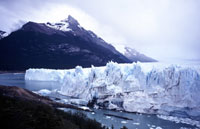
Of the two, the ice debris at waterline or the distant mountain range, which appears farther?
the distant mountain range

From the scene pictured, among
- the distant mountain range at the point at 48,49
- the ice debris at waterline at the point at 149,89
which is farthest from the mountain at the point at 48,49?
the ice debris at waterline at the point at 149,89

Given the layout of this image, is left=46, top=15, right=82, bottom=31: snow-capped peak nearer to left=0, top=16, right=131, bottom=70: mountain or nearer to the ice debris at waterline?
left=0, top=16, right=131, bottom=70: mountain

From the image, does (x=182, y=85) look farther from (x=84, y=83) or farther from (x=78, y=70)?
(x=78, y=70)

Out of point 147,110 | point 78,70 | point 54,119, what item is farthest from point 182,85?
point 78,70

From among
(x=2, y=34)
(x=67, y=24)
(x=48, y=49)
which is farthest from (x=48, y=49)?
(x=2, y=34)

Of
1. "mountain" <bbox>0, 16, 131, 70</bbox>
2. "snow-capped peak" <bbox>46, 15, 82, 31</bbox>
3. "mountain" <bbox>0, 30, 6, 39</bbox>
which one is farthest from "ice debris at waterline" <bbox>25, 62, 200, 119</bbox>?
"mountain" <bbox>0, 30, 6, 39</bbox>

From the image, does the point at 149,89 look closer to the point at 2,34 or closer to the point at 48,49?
the point at 48,49
